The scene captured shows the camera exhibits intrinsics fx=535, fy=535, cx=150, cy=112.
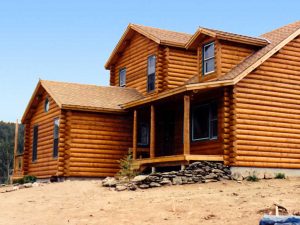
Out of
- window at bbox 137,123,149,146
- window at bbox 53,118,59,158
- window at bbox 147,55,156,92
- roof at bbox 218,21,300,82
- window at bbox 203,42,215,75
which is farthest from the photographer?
window at bbox 147,55,156,92

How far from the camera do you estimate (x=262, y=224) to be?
10922 mm

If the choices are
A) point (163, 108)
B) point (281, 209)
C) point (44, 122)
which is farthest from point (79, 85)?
point (281, 209)

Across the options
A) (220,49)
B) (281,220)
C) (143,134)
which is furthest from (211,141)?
(281,220)

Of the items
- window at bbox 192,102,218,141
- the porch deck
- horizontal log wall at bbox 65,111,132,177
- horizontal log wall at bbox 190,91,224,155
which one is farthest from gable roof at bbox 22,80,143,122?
horizontal log wall at bbox 190,91,224,155

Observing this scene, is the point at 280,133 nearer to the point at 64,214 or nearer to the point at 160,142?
the point at 160,142

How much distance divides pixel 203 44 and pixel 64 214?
40.1 ft

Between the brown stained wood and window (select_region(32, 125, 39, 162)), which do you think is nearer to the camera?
the brown stained wood

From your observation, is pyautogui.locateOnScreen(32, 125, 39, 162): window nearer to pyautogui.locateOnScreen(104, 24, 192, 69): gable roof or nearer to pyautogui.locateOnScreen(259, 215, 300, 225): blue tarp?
pyautogui.locateOnScreen(104, 24, 192, 69): gable roof

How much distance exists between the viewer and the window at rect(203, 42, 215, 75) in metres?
25.5

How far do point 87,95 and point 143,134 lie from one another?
379 cm

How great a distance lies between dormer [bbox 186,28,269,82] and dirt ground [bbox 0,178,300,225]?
19.2 feet

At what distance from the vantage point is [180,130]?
91.0 feet

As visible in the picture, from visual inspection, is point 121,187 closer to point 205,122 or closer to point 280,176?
point 205,122

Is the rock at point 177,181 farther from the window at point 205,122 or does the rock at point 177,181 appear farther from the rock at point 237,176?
the window at point 205,122
